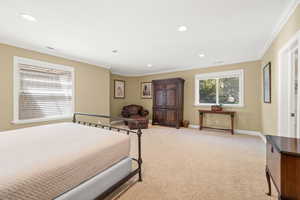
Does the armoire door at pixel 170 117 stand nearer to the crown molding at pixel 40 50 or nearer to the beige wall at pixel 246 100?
the beige wall at pixel 246 100

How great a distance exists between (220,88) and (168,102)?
6.64 feet

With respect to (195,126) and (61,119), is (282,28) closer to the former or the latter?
(195,126)

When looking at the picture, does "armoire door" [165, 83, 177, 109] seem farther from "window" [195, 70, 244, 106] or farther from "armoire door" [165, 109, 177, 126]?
"window" [195, 70, 244, 106]

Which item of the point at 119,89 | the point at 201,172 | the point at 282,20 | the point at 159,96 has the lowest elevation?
the point at 201,172

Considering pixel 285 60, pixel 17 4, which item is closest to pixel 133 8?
Result: pixel 17 4

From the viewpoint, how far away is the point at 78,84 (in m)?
4.27

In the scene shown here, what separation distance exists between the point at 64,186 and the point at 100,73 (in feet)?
14.4

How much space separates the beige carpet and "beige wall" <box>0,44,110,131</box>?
2430 mm

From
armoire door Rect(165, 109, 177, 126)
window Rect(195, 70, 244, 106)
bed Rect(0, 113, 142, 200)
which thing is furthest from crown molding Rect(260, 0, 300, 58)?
armoire door Rect(165, 109, 177, 126)

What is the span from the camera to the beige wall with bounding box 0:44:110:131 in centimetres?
291

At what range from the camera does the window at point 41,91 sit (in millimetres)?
3137

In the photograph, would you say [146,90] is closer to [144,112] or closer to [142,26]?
[144,112]

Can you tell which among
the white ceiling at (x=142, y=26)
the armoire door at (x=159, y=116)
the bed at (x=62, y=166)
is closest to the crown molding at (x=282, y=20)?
the white ceiling at (x=142, y=26)

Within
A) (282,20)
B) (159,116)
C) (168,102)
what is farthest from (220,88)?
(282,20)
